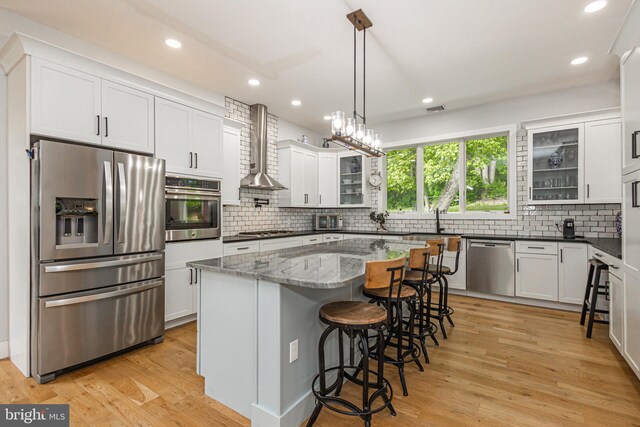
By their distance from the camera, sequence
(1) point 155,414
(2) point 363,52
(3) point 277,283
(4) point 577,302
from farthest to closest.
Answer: (4) point 577,302, (2) point 363,52, (1) point 155,414, (3) point 277,283

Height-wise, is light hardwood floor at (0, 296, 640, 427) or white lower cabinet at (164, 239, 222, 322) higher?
white lower cabinet at (164, 239, 222, 322)

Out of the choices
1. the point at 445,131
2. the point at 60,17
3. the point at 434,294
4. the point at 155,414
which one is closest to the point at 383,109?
the point at 445,131

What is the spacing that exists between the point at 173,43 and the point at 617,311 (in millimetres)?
4844

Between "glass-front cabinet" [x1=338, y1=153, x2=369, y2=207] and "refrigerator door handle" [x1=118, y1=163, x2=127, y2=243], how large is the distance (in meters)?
4.05

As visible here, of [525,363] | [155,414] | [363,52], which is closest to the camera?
[155,414]

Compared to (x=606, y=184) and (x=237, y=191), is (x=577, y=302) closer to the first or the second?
(x=606, y=184)

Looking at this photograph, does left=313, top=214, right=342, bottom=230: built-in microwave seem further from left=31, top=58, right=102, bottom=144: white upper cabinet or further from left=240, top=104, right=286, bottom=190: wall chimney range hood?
left=31, top=58, right=102, bottom=144: white upper cabinet

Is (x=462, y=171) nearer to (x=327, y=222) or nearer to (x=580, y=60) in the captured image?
(x=580, y=60)

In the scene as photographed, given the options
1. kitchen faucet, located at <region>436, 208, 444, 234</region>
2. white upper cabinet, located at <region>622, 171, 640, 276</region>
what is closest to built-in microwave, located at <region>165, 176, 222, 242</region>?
kitchen faucet, located at <region>436, 208, 444, 234</region>

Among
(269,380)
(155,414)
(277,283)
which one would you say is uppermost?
(277,283)

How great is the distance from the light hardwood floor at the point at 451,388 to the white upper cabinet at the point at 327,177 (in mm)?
3572

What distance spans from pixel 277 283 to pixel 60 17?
3.15m

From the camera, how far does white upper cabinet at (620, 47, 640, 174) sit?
85.0 inches

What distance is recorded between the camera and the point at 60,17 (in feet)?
9.02
